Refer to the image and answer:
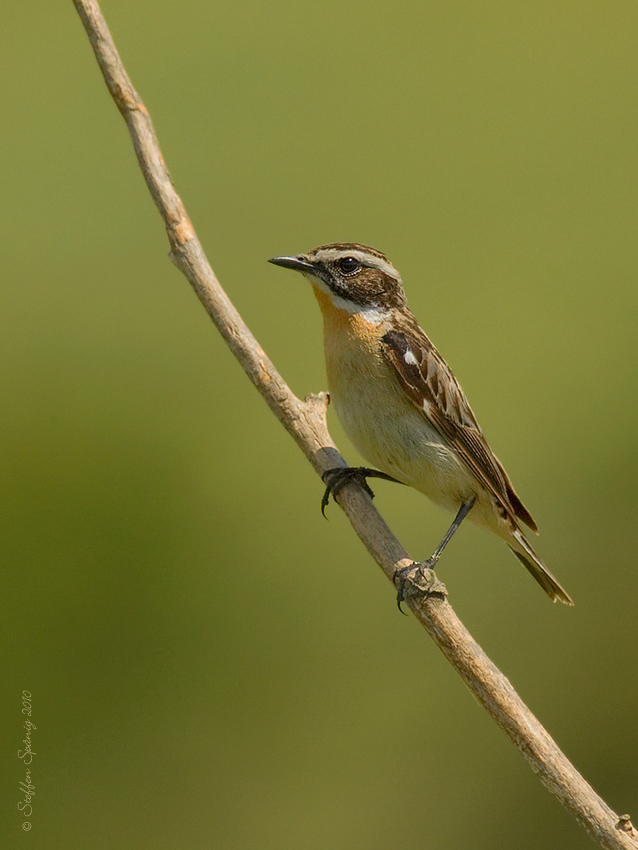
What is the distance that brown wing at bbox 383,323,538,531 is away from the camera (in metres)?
3.32

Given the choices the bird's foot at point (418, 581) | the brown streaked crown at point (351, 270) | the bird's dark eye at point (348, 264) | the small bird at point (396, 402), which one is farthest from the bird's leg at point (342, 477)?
the bird's dark eye at point (348, 264)

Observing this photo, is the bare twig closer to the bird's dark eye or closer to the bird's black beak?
the bird's black beak

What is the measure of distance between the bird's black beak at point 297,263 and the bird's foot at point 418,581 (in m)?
1.16

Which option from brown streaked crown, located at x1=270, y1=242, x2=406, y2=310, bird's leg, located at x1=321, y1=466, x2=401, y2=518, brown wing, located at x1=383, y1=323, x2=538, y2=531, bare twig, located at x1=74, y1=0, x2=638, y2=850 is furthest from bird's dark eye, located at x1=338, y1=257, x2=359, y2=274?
bird's leg, located at x1=321, y1=466, x2=401, y2=518

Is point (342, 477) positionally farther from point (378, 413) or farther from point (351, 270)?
point (351, 270)

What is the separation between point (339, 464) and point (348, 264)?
2.47 ft

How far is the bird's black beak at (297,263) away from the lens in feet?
10.6

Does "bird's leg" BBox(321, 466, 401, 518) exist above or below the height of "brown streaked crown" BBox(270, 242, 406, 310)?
below

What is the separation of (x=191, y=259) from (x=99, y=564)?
268 centimetres

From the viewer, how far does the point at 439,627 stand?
2.70m

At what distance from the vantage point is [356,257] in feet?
11.0

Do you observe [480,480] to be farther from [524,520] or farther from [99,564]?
[99,564]

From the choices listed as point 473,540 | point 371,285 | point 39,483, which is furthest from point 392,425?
point 39,483

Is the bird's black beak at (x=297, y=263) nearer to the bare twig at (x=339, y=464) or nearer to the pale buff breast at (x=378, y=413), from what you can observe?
the pale buff breast at (x=378, y=413)
